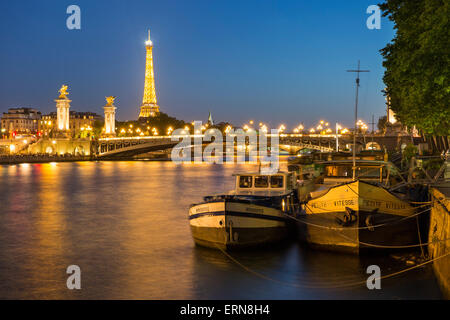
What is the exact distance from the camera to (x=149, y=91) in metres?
179

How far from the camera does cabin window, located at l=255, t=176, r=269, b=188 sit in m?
18.8

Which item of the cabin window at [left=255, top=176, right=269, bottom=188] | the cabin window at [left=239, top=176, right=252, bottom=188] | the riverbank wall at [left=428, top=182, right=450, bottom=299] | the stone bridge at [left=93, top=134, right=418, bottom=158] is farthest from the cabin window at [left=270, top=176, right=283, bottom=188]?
the stone bridge at [left=93, top=134, right=418, bottom=158]

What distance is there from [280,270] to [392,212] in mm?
3466

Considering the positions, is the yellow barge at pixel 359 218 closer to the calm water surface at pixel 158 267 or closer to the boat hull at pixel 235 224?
the calm water surface at pixel 158 267

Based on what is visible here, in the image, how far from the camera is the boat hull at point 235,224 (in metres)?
15.6

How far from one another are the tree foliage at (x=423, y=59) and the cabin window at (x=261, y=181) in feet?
19.6

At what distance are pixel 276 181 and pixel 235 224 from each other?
11.4 ft

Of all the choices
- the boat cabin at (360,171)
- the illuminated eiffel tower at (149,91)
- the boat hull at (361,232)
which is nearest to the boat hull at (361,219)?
the boat hull at (361,232)

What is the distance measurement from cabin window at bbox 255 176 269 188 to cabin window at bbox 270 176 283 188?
6.9 inches

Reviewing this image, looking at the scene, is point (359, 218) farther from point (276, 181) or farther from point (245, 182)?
point (245, 182)

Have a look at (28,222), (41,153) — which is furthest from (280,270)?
(41,153)
